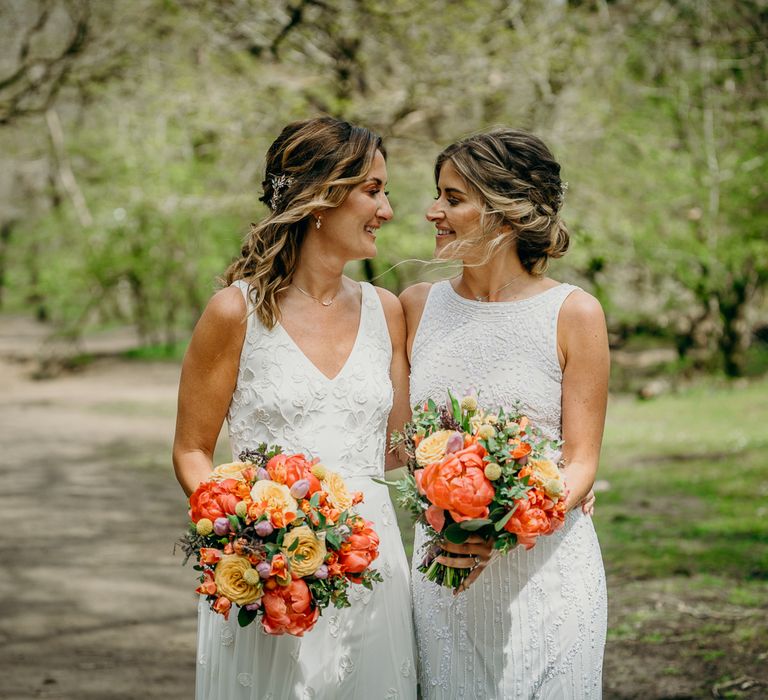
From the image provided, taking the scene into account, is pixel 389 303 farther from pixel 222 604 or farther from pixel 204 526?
pixel 222 604

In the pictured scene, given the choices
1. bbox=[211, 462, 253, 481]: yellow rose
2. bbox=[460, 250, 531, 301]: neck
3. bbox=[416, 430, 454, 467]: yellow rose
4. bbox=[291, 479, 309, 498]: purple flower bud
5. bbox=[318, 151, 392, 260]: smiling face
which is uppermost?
bbox=[318, 151, 392, 260]: smiling face

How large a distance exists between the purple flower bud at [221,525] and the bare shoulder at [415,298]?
1.31 m

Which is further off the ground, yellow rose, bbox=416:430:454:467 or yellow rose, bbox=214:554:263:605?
yellow rose, bbox=416:430:454:467

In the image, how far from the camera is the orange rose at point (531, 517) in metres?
2.64

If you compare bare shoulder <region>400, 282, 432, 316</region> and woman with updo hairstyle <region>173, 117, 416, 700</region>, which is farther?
bare shoulder <region>400, 282, 432, 316</region>

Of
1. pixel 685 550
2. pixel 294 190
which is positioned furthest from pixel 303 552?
pixel 685 550

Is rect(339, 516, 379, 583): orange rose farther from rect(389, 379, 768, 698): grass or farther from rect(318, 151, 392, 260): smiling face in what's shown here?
rect(389, 379, 768, 698): grass

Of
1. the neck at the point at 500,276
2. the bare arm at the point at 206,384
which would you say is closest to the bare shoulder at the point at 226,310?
the bare arm at the point at 206,384

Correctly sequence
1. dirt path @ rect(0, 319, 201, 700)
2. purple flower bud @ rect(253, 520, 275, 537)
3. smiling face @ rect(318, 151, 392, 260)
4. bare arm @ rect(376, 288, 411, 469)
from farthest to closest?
dirt path @ rect(0, 319, 201, 700) → bare arm @ rect(376, 288, 411, 469) → smiling face @ rect(318, 151, 392, 260) → purple flower bud @ rect(253, 520, 275, 537)

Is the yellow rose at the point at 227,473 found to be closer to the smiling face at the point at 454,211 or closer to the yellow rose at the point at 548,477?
the yellow rose at the point at 548,477

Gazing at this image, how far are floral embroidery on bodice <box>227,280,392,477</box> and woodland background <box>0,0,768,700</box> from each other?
2.06 ft

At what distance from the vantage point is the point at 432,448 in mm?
2697

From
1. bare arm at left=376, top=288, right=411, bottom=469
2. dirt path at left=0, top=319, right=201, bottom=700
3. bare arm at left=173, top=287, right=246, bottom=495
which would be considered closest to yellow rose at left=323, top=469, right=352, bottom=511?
bare arm at left=173, top=287, right=246, bottom=495

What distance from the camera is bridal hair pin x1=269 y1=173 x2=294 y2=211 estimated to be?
334cm
